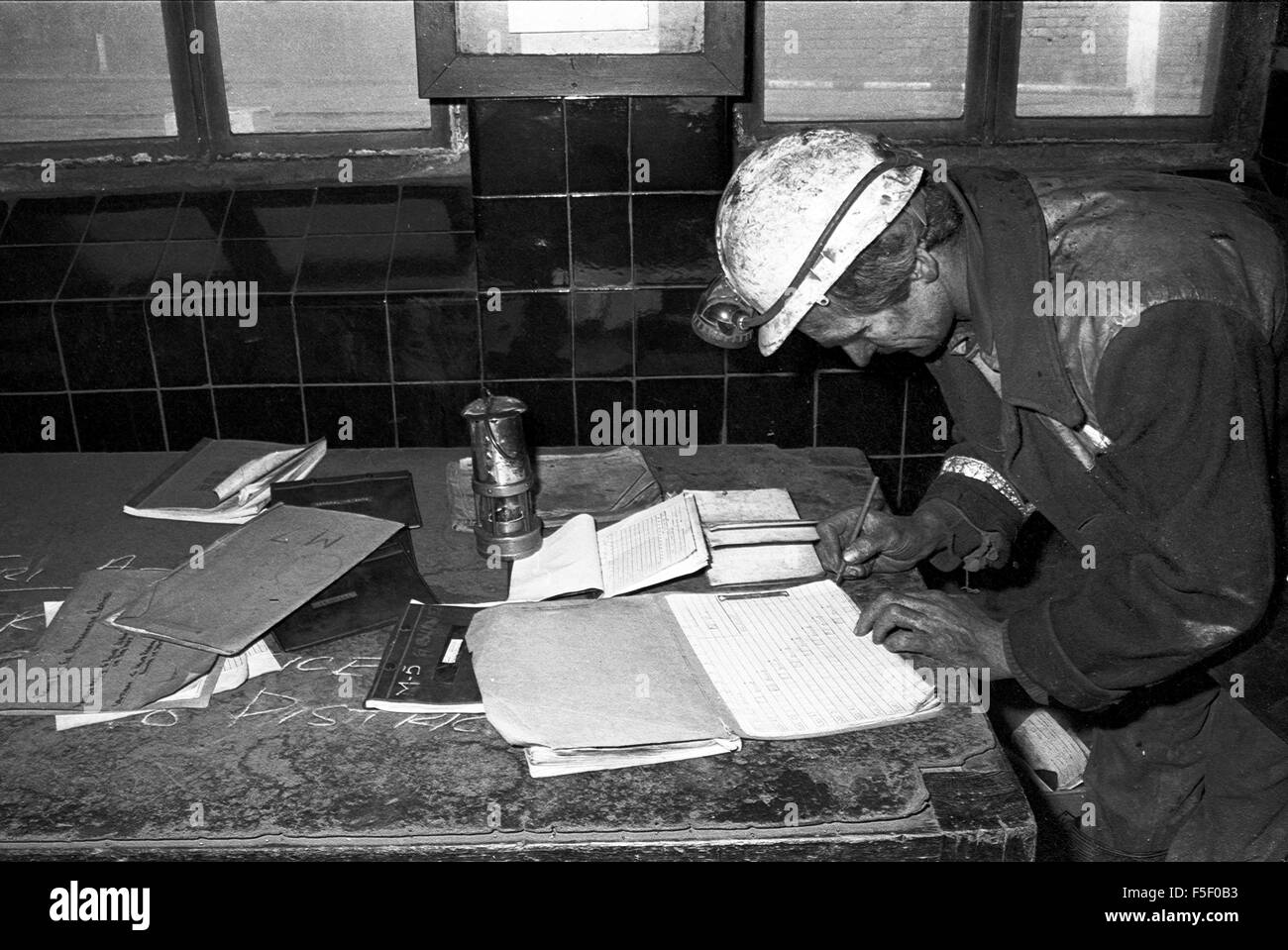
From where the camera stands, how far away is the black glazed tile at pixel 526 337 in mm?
3320

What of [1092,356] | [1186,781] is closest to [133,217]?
[1092,356]

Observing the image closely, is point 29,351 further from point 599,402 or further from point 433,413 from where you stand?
point 599,402

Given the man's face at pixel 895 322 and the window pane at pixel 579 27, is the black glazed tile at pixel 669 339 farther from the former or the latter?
the man's face at pixel 895 322

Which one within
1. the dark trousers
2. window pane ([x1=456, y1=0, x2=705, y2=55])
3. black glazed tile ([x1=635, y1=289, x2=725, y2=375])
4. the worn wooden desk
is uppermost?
window pane ([x1=456, y1=0, x2=705, y2=55])

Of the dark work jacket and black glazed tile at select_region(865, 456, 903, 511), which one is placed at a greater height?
the dark work jacket

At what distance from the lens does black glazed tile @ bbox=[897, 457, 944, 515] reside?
356 cm

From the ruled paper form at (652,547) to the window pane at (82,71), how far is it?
2.14 meters

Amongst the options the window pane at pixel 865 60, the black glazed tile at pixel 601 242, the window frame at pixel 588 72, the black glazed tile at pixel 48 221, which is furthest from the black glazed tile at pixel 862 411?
the black glazed tile at pixel 48 221

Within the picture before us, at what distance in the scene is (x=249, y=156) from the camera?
353 cm

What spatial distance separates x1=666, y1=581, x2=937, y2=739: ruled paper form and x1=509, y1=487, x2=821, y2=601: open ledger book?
0.07 meters

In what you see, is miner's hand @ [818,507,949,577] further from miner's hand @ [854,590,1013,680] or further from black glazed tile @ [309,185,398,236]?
black glazed tile @ [309,185,398,236]

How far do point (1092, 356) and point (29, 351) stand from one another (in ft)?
9.47

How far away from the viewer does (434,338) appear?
3344 millimetres

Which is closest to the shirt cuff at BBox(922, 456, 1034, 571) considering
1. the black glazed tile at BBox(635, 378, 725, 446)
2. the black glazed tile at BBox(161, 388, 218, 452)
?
the black glazed tile at BBox(635, 378, 725, 446)
